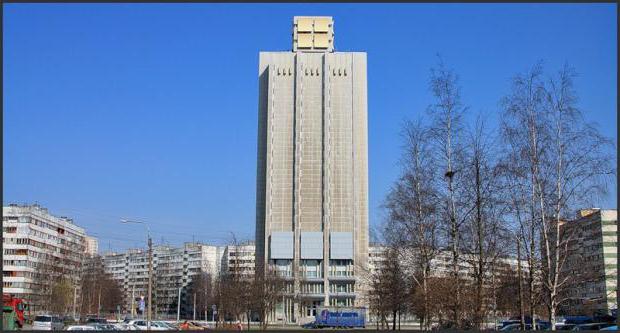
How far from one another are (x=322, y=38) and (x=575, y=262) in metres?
124

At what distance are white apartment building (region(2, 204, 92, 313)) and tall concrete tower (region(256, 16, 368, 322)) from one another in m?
37.8

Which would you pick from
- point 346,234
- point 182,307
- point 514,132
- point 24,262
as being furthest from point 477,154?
point 182,307

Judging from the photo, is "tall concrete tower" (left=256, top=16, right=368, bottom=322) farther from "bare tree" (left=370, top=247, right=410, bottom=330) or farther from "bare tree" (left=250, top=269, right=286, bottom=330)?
"bare tree" (left=370, top=247, right=410, bottom=330)

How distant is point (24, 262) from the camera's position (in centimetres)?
12544

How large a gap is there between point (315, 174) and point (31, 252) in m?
58.0

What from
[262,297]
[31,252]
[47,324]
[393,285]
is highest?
[31,252]

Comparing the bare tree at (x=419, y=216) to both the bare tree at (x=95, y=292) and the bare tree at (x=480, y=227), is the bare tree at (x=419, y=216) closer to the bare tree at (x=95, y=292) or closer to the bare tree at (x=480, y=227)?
the bare tree at (x=480, y=227)

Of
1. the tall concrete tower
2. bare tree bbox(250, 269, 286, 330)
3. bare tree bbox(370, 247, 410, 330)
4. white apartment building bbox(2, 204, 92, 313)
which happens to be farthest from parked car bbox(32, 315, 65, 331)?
the tall concrete tower

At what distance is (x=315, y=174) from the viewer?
134 m

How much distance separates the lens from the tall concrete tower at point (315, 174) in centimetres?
13200

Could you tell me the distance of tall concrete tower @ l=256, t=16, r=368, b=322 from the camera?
132m

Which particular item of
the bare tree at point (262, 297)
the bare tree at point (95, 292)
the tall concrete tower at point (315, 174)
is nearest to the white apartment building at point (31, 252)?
the bare tree at point (95, 292)

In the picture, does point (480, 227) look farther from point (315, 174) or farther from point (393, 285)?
point (315, 174)

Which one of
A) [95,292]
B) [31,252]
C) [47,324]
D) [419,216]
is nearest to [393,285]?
[419,216]
